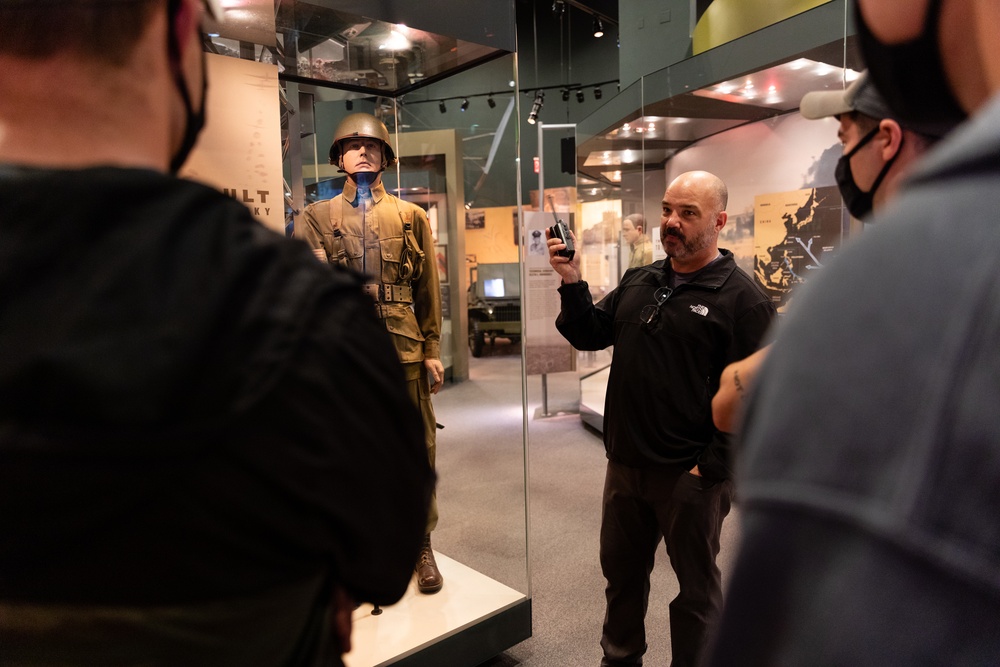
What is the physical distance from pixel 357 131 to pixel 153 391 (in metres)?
2.61

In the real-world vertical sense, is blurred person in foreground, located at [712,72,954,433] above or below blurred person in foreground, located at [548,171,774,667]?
above

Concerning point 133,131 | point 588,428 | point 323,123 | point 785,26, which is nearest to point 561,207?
point 588,428

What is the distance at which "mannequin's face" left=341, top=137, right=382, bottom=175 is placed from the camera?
2961mm

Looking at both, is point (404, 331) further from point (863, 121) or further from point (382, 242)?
point (863, 121)

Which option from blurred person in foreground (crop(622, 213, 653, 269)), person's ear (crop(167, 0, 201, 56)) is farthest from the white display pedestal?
blurred person in foreground (crop(622, 213, 653, 269))

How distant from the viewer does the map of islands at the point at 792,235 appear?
431 centimetres

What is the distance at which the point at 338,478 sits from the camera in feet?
2.10

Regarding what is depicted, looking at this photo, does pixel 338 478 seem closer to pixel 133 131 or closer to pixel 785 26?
pixel 133 131

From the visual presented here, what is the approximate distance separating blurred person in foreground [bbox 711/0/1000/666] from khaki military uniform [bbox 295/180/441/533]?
2.60 meters

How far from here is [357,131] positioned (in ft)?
9.62

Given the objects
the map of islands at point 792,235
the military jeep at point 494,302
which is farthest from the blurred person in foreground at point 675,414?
the military jeep at point 494,302

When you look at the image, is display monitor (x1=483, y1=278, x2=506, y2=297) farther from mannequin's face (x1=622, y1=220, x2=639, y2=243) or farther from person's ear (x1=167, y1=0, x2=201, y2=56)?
person's ear (x1=167, y1=0, x2=201, y2=56)

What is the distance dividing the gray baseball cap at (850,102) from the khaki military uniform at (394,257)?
2193mm

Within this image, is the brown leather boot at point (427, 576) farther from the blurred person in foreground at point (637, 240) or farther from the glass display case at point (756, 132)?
the blurred person in foreground at point (637, 240)
